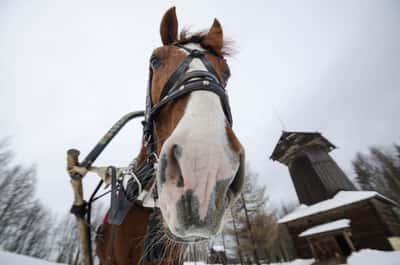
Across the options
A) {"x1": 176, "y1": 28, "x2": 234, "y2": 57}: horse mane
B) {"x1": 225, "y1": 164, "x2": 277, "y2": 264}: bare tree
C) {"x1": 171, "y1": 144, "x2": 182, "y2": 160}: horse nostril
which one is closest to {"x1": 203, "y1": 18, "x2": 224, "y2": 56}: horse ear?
{"x1": 176, "y1": 28, "x2": 234, "y2": 57}: horse mane

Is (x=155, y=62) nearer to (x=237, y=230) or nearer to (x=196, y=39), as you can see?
(x=196, y=39)

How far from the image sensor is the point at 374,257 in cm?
1129

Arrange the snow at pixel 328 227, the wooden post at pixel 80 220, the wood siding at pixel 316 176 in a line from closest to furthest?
the wooden post at pixel 80 220
the snow at pixel 328 227
the wood siding at pixel 316 176

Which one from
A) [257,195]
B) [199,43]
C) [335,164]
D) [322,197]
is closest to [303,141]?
[335,164]

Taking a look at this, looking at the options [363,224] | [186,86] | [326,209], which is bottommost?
[363,224]

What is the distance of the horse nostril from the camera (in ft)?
3.33

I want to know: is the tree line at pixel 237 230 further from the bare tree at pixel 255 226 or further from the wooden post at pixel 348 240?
the wooden post at pixel 348 240

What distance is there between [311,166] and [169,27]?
1963 centimetres

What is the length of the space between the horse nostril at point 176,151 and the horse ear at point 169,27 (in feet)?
6.06

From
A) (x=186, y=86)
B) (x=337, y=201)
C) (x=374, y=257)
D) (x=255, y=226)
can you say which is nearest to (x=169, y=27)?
(x=186, y=86)

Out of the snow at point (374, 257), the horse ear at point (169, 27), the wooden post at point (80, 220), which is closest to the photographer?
the wooden post at point (80, 220)

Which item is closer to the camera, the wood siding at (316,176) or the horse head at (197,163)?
the horse head at (197,163)

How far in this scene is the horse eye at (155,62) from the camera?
1.96 metres

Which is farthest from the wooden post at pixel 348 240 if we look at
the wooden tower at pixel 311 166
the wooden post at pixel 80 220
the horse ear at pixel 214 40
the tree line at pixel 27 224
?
the tree line at pixel 27 224
